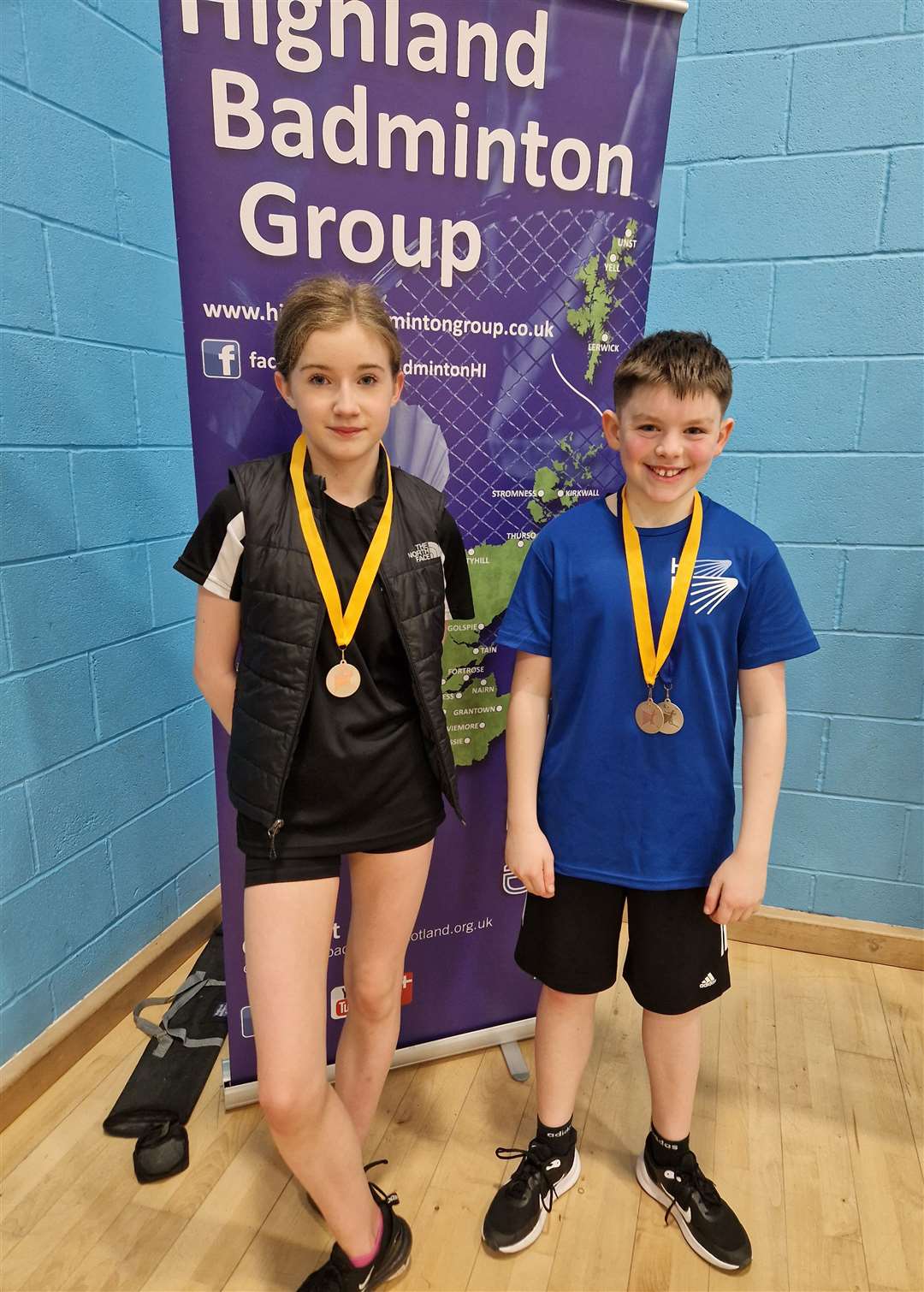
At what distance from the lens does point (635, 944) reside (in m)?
1.53

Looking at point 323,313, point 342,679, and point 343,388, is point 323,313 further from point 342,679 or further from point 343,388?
point 342,679

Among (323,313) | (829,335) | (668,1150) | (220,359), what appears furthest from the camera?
(829,335)

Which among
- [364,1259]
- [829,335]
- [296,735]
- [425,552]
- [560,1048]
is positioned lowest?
[364,1259]

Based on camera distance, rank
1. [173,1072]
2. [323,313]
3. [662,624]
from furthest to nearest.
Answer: [173,1072] → [662,624] → [323,313]

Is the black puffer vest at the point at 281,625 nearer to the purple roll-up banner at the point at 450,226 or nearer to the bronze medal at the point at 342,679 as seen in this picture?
the bronze medal at the point at 342,679

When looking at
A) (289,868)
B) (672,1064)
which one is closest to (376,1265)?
(672,1064)

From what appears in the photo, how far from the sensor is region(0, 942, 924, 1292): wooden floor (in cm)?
154

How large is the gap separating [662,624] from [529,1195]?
45.2 inches

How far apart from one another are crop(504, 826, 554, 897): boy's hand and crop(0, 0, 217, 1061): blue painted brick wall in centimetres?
116

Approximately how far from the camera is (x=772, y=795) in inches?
56.9

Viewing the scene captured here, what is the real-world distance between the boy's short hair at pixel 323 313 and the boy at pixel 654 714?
429 millimetres

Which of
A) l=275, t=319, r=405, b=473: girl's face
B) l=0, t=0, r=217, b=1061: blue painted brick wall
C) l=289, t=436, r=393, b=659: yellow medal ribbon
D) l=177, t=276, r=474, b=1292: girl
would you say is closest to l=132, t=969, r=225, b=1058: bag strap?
l=0, t=0, r=217, b=1061: blue painted brick wall

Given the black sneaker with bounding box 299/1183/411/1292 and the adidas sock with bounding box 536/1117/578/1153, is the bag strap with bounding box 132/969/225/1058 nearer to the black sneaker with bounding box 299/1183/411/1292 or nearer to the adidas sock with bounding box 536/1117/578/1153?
the black sneaker with bounding box 299/1183/411/1292

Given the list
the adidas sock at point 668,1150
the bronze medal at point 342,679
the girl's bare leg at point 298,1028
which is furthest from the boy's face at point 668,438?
the adidas sock at point 668,1150
